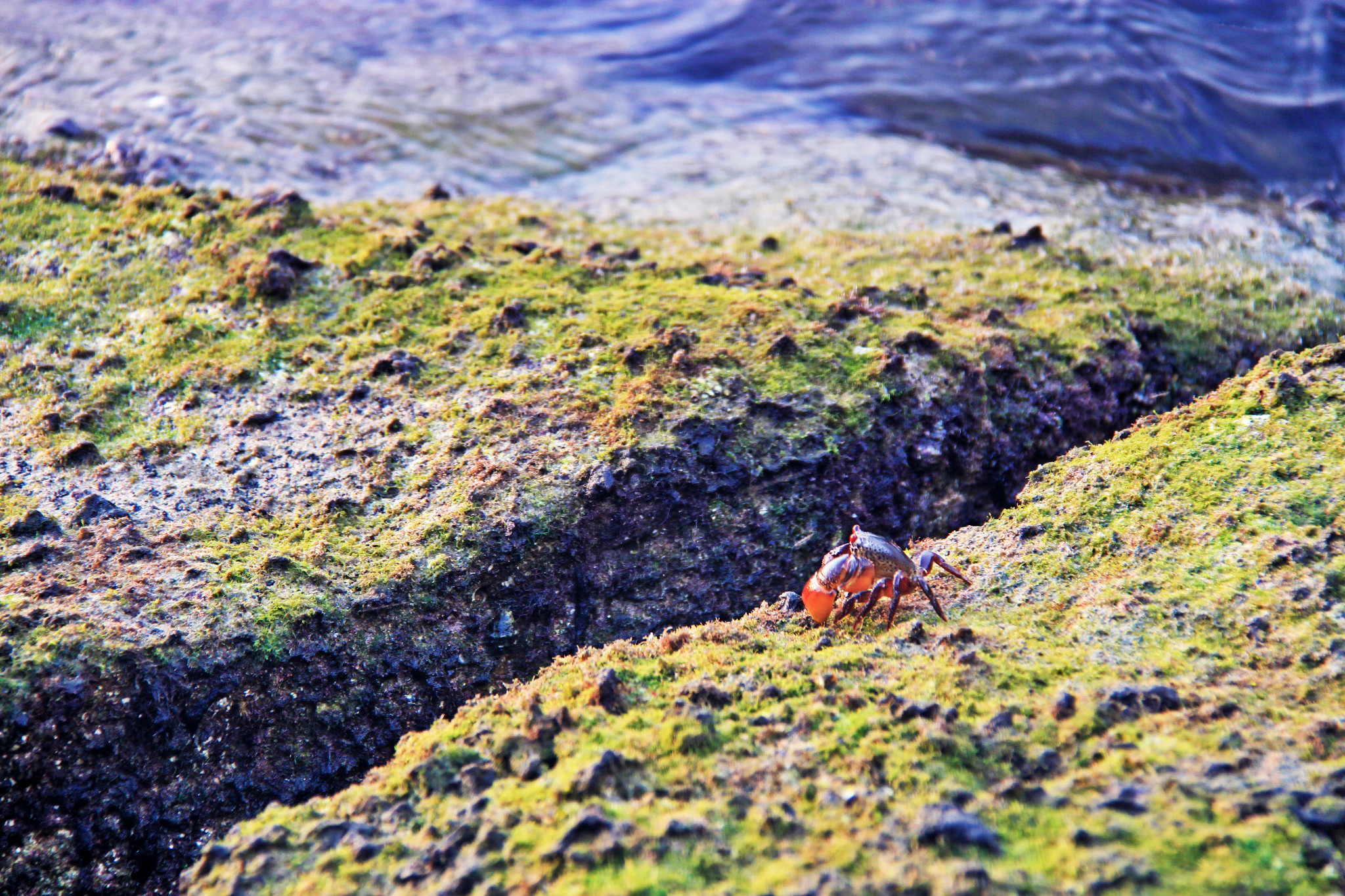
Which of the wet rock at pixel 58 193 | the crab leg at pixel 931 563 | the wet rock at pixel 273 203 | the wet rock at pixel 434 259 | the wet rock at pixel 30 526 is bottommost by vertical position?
the crab leg at pixel 931 563

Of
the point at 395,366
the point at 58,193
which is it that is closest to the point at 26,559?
the point at 395,366

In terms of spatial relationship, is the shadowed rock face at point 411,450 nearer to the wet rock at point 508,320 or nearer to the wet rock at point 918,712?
the wet rock at point 508,320

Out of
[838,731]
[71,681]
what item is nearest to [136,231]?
[71,681]

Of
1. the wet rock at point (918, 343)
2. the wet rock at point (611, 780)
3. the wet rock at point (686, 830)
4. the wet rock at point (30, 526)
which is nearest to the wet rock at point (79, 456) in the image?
the wet rock at point (30, 526)

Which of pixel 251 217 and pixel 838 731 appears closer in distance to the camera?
pixel 838 731

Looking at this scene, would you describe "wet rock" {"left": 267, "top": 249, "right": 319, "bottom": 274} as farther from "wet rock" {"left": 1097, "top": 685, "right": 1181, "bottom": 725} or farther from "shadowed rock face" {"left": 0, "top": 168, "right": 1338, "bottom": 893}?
"wet rock" {"left": 1097, "top": 685, "right": 1181, "bottom": 725}

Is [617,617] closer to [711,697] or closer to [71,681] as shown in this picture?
[711,697]
